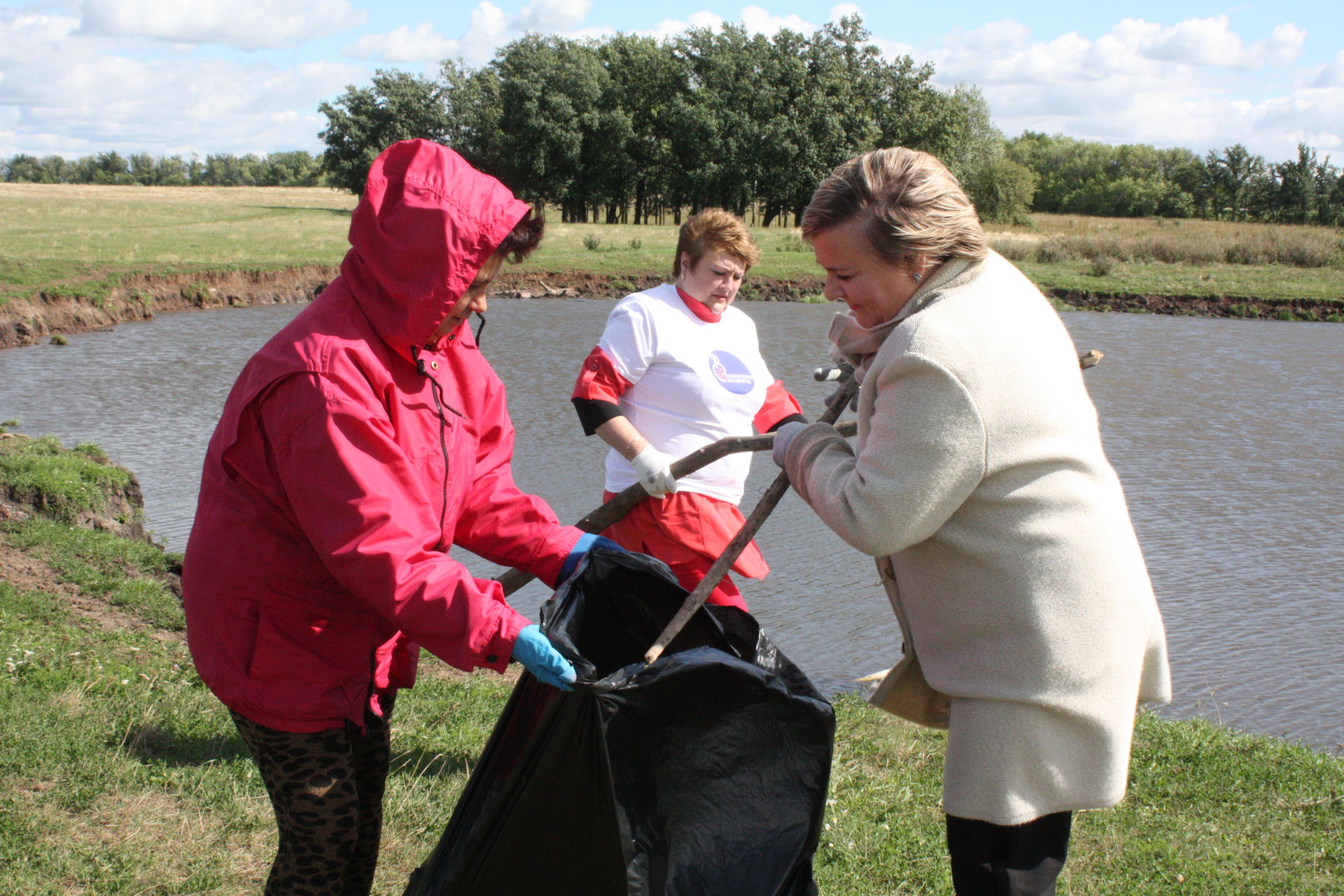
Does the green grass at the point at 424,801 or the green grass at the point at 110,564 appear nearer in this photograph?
the green grass at the point at 424,801

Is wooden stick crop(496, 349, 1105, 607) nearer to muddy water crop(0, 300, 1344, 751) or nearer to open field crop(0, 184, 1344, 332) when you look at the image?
muddy water crop(0, 300, 1344, 751)

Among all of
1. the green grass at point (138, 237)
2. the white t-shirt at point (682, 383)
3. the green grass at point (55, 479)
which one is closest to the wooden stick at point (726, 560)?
the white t-shirt at point (682, 383)

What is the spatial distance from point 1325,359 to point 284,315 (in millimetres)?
18350

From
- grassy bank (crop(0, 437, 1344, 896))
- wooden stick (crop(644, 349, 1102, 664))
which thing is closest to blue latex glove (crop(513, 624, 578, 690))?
wooden stick (crop(644, 349, 1102, 664))

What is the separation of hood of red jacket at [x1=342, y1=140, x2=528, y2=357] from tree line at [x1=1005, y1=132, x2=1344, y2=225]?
187 feet

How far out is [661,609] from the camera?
2.53m

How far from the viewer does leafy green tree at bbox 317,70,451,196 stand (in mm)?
60375

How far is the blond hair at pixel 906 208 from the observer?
1.83 meters

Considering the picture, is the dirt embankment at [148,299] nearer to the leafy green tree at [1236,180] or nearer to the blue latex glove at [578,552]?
the blue latex glove at [578,552]

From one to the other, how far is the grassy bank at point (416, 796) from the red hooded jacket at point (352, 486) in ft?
3.86

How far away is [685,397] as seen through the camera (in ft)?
11.8

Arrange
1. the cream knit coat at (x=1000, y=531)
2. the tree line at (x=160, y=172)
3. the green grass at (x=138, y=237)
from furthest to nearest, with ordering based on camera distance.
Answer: the tree line at (x=160, y=172), the green grass at (x=138, y=237), the cream knit coat at (x=1000, y=531)

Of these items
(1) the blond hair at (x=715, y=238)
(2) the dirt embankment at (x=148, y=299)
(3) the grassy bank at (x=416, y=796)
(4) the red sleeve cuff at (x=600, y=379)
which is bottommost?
(3) the grassy bank at (x=416, y=796)

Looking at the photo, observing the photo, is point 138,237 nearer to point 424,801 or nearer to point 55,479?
point 55,479
